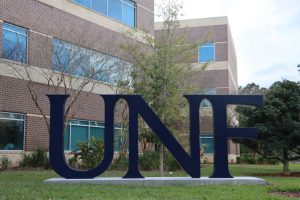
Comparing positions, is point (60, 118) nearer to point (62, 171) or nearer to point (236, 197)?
point (62, 171)

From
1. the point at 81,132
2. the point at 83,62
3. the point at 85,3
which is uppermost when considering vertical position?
the point at 85,3

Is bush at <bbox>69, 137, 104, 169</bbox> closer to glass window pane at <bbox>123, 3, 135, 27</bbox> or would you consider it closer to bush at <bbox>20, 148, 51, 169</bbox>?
bush at <bbox>20, 148, 51, 169</bbox>

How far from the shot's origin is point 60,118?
554 inches

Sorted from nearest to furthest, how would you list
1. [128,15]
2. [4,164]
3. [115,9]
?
1. [4,164]
2. [115,9]
3. [128,15]

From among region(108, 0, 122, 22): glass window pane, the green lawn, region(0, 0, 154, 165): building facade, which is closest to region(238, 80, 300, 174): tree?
region(0, 0, 154, 165): building facade

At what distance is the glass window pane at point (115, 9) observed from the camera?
102 ft

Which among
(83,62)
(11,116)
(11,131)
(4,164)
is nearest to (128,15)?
(83,62)

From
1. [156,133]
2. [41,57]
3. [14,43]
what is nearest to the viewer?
[156,133]

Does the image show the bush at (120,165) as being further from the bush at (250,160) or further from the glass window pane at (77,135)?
the bush at (250,160)

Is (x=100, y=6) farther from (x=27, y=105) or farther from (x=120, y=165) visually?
(x=120, y=165)

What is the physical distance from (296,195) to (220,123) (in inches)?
127

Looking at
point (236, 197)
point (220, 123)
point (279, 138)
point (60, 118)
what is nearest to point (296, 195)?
point (236, 197)

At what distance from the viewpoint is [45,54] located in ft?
79.8

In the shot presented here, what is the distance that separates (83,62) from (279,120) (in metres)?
9.98
